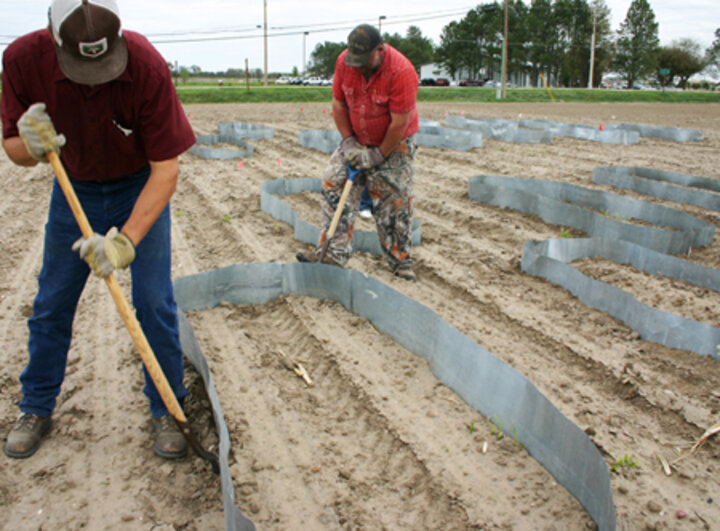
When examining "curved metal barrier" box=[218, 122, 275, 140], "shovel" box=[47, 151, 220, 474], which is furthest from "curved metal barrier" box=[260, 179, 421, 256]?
"curved metal barrier" box=[218, 122, 275, 140]

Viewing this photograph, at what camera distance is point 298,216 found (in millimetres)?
5484

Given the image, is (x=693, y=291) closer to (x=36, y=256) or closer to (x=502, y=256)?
(x=502, y=256)

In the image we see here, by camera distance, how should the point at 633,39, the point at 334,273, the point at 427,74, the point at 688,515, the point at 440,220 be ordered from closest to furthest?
the point at 688,515, the point at 334,273, the point at 440,220, the point at 633,39, the point at 427,74

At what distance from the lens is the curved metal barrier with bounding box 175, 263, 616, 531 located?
2209 mm

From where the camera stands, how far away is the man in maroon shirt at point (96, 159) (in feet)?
6.48

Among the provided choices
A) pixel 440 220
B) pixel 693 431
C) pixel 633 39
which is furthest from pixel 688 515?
pixel 633 39

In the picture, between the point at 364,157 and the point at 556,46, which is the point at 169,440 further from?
the point at 556,46

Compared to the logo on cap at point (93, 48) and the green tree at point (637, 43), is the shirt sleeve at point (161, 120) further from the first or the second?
the green tree at point (637, 43)

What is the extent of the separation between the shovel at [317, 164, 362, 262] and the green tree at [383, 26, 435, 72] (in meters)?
72.1

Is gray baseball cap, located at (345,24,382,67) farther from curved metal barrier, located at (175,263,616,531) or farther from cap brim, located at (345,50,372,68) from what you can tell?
curved metal barrier, located at (175,263,616,531)

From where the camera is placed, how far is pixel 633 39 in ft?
245

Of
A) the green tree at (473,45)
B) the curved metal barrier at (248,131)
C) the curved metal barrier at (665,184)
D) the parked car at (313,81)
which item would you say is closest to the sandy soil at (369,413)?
the curved metal barrier at (665,184)

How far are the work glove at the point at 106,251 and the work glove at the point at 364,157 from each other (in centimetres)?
208

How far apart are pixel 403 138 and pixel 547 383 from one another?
1920mm
